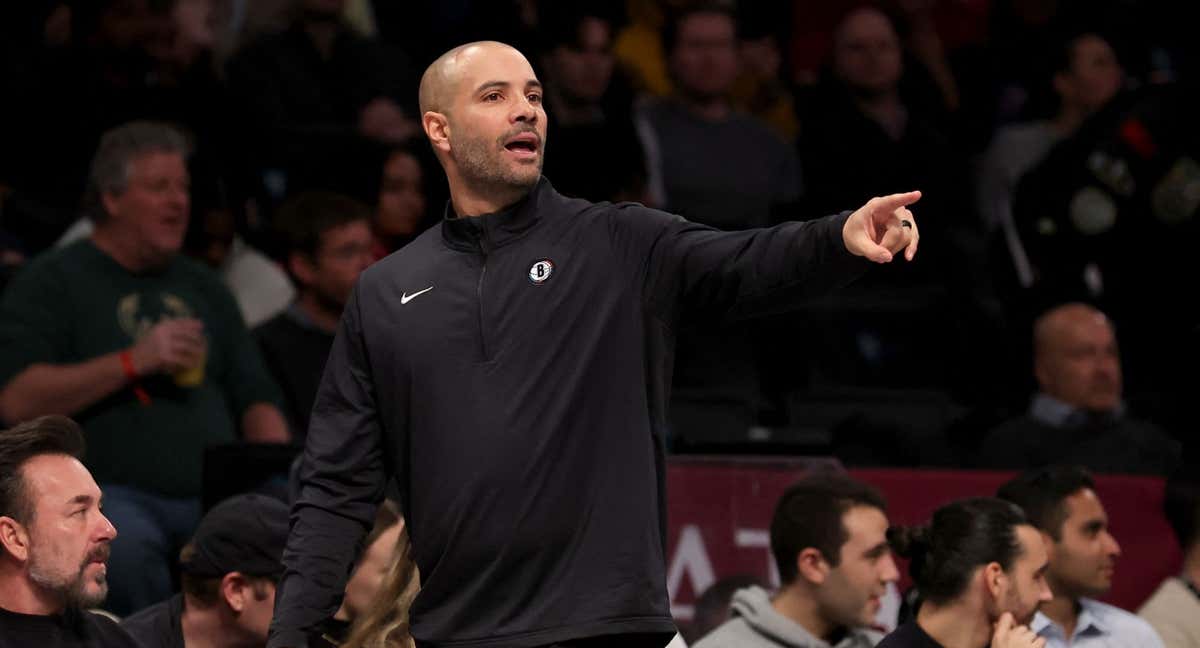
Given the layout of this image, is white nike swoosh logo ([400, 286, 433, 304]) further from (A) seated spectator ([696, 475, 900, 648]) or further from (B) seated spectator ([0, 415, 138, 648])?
(A) seated spectator ([696, 475, 900, 648])

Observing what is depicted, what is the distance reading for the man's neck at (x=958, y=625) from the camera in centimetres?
579

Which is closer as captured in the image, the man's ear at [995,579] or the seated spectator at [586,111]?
the man's ear at [995,579]

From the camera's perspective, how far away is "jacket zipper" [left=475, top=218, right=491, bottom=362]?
4.10m

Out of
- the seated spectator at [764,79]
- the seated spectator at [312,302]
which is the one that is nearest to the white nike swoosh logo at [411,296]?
the seated spectator at [312,302]

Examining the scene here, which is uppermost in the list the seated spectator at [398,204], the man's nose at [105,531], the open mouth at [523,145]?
the open mouth at [523,145]

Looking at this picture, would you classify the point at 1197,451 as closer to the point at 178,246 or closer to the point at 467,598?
the point at 178,246

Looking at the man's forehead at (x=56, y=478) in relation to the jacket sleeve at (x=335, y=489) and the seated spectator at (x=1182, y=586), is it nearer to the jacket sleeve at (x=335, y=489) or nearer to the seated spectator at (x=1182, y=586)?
the jacket sleeve at (x=335, y=489)

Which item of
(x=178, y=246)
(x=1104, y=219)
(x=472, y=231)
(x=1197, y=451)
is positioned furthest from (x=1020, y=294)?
(x=472, y=231)

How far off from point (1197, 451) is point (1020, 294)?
1.82m

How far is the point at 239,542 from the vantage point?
228 inches

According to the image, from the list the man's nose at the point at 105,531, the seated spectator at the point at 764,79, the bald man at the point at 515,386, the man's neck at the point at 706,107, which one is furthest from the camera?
the seated spectator at the point at 764,79

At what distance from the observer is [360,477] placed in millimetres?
4250

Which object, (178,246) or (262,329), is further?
(262,329)

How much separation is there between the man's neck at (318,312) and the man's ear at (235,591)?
7.70 ft
